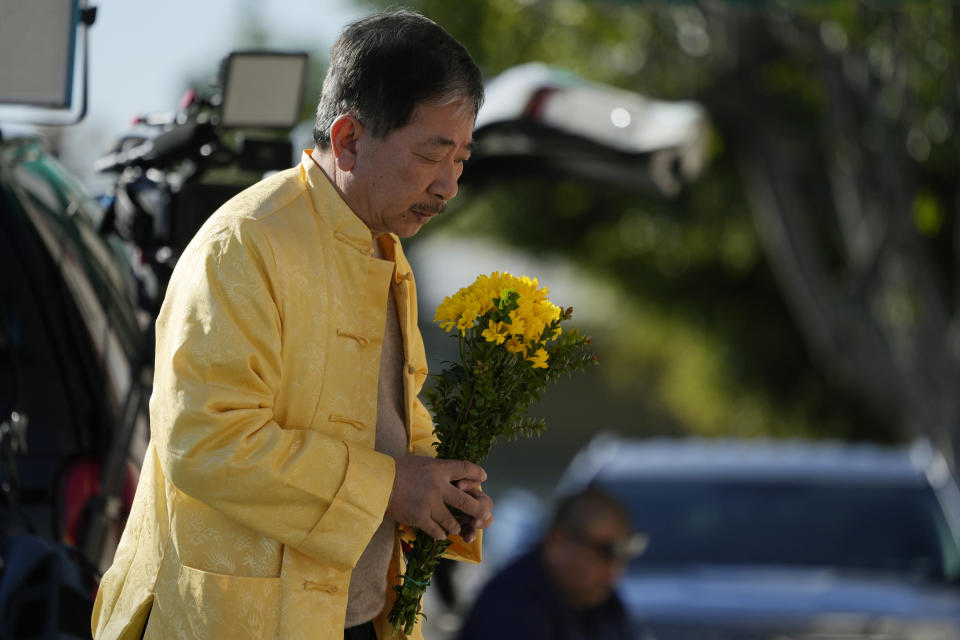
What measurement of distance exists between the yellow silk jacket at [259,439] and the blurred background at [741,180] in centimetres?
101

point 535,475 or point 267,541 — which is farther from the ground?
point 267,541

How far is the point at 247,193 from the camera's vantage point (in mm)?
2191

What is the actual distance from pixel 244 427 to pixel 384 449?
1.19 ft

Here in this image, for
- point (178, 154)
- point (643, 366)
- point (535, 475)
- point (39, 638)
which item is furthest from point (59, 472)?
point (535, 475)

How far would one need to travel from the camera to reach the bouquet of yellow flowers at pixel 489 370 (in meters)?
2.22

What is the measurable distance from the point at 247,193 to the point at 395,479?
19.1 inches

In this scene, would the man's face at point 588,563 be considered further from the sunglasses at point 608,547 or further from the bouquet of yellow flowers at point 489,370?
the bouquet of yellow flowers at point 489,370

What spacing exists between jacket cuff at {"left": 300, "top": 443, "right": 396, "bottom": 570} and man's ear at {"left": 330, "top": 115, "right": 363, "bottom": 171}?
Result: 0.43 metres

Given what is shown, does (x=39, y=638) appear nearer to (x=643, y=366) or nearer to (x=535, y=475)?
(x=643, y=366)

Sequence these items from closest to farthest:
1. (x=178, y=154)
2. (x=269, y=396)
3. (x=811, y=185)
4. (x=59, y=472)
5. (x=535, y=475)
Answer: (x=269, y=396)
(x=59, y=472)
(x=178, y=154)
(x=811, y=185)
(x=535, y=475)

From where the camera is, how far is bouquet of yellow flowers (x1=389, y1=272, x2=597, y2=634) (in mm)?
2225

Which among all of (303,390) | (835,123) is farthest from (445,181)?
(835,123)

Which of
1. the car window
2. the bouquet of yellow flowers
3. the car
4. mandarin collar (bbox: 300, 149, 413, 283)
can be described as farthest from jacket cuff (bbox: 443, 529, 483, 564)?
the car window

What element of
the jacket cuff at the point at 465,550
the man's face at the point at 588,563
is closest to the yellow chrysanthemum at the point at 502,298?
the jacket cuff at the point at 465,550
